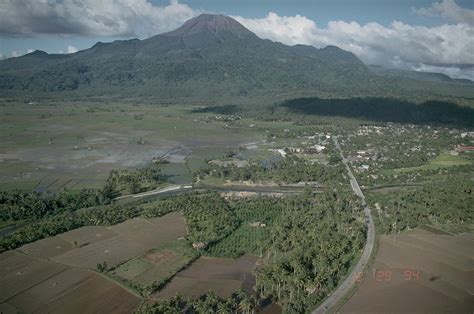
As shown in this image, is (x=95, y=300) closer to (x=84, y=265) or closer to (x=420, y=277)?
(x=84, y=265)

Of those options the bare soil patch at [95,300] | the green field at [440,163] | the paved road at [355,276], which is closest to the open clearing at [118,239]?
the bare soil patch at [95,300]

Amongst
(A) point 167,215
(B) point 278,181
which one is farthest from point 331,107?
(A) point 167,215

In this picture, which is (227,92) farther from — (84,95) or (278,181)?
(278,181)

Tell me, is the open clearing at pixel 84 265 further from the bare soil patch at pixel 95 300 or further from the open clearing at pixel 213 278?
the open clearing at pixel 213 278

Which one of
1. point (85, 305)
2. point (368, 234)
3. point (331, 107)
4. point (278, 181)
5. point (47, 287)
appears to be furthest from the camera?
point (331, 107)

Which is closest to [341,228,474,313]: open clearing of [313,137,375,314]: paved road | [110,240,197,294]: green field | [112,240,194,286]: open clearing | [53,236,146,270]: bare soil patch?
[313,137,375,314]: paved road

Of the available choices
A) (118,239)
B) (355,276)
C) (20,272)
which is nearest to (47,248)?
(20,272)

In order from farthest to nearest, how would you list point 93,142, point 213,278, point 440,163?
point 93,142 → point 440,163 → point 213,278

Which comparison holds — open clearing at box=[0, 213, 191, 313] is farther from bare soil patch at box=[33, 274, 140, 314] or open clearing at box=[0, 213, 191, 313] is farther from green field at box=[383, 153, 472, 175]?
green field at box=[383, 153, 472, 175]
